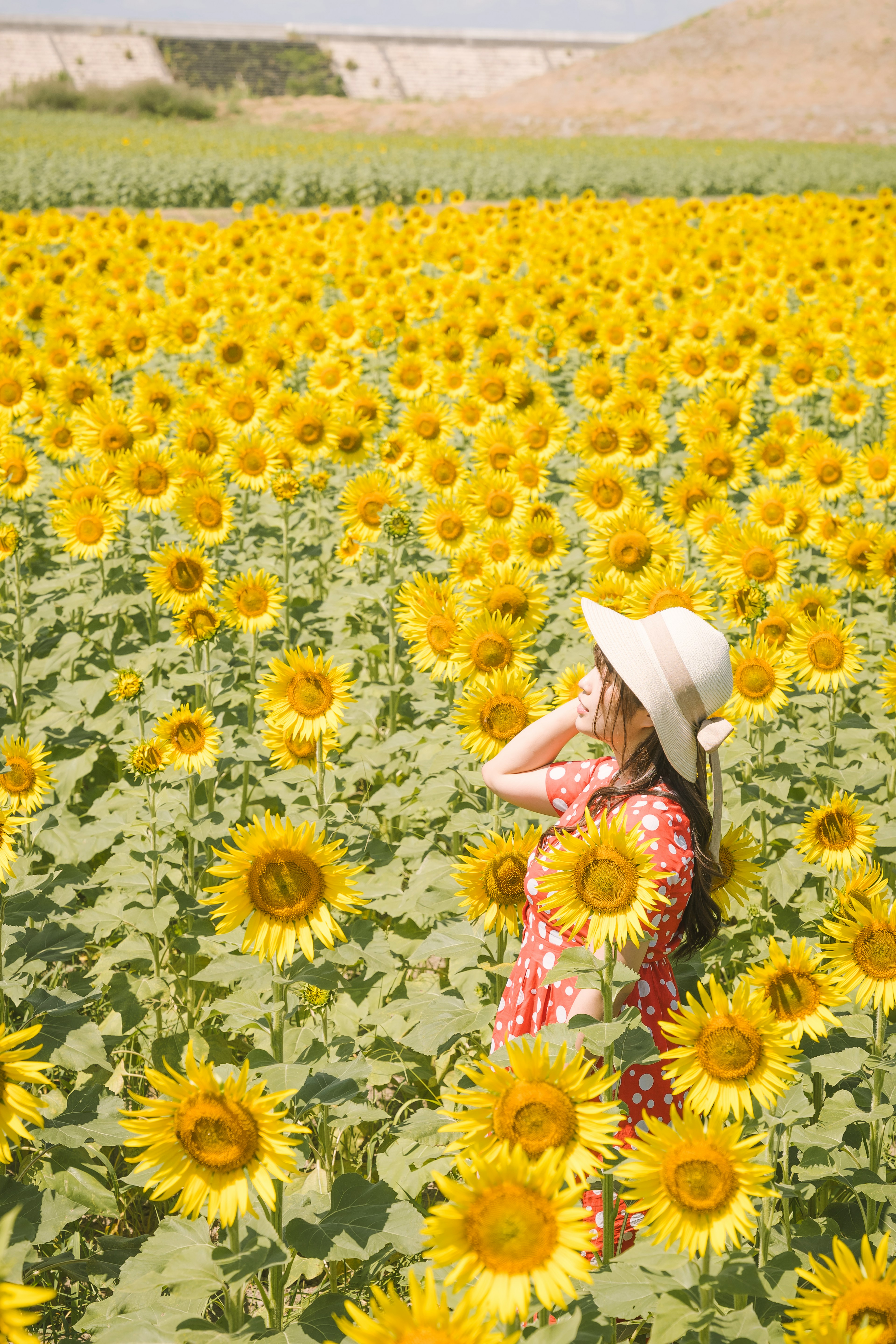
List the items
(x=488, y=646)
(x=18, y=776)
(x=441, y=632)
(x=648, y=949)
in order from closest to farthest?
(x=648, y=949) < (x=18, y=776) < (x=488, y=646) < (x=441, y=632)

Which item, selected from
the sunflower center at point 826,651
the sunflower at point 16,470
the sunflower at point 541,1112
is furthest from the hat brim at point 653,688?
the sunflower at point 16,470

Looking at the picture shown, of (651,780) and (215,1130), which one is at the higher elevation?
(215,1130)

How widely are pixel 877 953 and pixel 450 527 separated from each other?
322 cm

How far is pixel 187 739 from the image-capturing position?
3.42m

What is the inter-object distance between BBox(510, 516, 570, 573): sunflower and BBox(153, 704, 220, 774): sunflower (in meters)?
1.85

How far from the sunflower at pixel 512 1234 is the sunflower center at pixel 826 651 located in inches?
107

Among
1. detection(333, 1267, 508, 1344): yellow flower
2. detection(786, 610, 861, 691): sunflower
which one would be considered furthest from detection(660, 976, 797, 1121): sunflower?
detection(786, 610, 861, 691): sunflower

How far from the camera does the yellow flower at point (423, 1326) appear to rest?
1.28 meters

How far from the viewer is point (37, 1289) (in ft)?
3.92

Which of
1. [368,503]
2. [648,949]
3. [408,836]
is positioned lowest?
[408,836]

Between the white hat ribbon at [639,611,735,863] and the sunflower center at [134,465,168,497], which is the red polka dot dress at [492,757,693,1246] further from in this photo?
the sunflower center at [134,465,168,497]

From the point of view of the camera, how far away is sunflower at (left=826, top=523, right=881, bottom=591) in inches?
175

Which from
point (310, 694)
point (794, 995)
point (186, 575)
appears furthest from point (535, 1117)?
point (186, 575)

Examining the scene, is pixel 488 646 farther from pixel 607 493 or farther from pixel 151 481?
pixel 151 481
